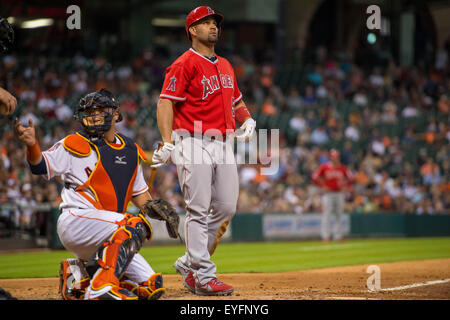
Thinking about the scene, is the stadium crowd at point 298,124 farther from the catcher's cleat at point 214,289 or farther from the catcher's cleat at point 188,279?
the catcher's cleat at point 214,289

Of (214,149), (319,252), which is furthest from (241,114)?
(319,252)

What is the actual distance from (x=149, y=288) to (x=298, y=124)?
14.3m

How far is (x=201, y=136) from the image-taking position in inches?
216

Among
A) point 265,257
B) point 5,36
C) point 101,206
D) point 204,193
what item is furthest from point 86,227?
point 265,257

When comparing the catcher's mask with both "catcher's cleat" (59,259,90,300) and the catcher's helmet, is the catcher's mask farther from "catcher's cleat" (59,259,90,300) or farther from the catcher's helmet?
"catcher's cleat" (59,259,90,300)

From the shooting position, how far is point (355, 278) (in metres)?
6.80

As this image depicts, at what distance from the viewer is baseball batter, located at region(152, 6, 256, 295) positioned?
210 inches

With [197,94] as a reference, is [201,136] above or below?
below

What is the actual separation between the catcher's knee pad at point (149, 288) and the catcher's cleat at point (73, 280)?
32 cm

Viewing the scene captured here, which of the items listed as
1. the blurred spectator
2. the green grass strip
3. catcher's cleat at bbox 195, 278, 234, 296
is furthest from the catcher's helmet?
the blurred spectator

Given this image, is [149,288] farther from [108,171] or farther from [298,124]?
[298,124]

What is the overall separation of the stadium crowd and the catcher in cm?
739
